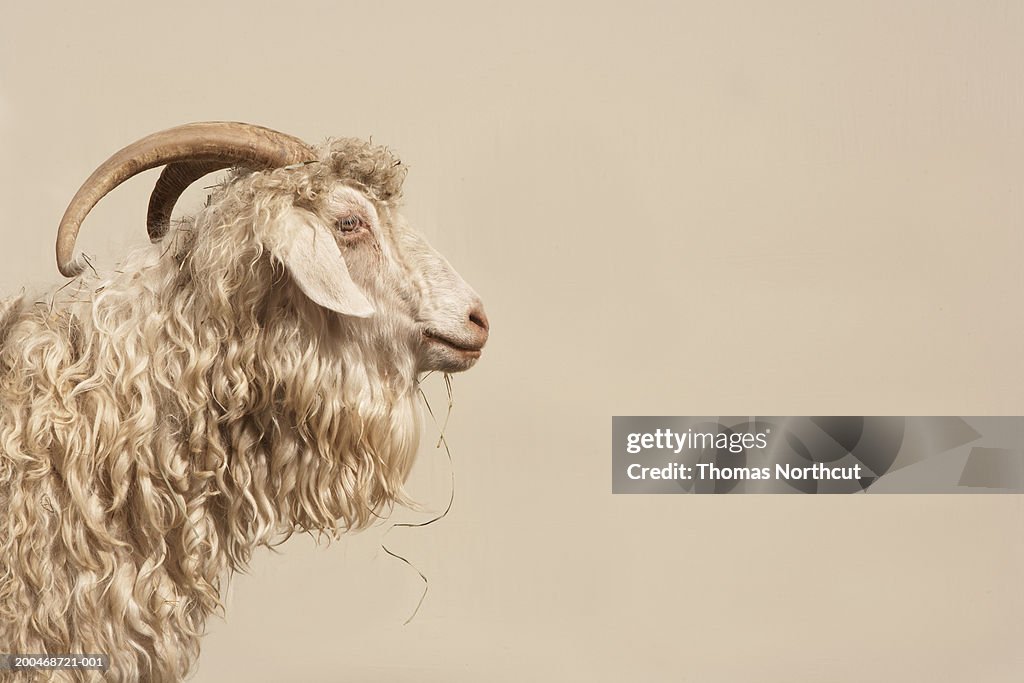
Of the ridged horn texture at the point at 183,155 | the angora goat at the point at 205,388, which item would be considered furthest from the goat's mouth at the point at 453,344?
the ridged horn texture at the point at 183,155

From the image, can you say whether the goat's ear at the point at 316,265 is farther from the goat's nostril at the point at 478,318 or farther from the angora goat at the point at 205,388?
the goat's nostril at the point at 478,318

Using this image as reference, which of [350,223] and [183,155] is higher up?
[183,155]

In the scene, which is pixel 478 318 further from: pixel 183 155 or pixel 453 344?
pixel 183 155

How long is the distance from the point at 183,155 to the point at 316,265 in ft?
1.11

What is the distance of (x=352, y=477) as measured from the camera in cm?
191

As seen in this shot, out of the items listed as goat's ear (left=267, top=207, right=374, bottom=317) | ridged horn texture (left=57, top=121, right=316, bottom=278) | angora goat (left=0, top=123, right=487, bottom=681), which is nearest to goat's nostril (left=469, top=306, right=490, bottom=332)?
angora goat (left=0, top=123, right=487, bottom=681)

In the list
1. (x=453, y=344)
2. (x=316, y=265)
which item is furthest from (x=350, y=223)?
(x=453, y=344)

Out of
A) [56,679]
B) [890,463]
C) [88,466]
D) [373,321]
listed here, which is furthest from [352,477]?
[890,463]

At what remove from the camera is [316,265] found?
1753mm

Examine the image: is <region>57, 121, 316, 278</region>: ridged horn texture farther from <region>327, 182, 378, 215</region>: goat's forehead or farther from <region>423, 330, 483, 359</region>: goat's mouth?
<region>423, 330, 483, 359</region>: goat's mouth

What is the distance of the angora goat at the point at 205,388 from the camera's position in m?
1.76

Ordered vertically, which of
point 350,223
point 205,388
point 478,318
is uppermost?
point 350,223

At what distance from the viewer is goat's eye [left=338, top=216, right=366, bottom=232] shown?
1868 millimetres

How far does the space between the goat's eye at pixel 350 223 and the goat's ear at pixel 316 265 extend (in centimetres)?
7
